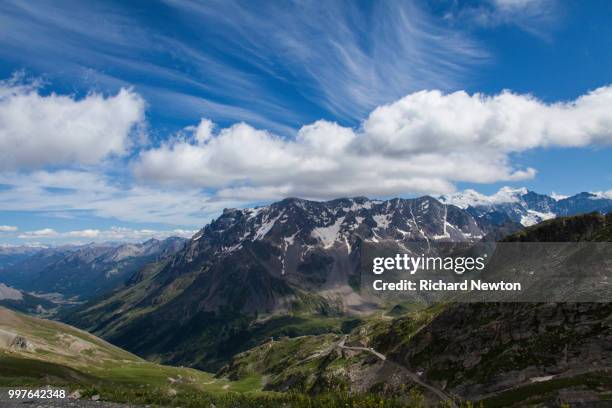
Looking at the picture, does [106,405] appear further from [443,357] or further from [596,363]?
[443,357]

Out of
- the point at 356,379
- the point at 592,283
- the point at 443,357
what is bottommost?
the point at 356,379

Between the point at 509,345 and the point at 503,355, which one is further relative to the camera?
the point at 509,345

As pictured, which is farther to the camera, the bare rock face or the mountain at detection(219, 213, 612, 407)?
the bare rock face

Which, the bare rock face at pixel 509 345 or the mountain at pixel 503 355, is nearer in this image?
the mountain at pixel 503 355

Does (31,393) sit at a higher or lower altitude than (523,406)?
higher

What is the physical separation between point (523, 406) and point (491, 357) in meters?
49.9

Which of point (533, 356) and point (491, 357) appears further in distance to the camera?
point (491, 357)

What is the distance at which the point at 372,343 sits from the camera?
633 feet

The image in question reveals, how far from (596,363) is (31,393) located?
102 meters

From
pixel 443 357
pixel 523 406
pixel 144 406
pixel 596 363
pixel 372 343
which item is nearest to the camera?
pixel 144 406

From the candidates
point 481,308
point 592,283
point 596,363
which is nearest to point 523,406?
point 596,363

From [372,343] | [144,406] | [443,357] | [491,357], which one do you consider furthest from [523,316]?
[144,406]

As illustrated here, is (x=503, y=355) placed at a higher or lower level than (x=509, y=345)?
lower

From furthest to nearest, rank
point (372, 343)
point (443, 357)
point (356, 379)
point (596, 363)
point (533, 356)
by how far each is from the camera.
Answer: point (372, 343) < point (356, 379) < point (443, 357) < point (533, 356) < point (596, 363)
